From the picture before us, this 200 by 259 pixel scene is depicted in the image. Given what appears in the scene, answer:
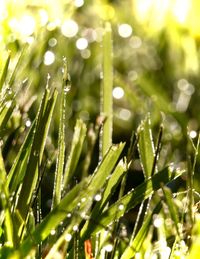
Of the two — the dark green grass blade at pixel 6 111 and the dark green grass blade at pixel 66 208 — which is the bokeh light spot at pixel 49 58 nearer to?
the dark green grass blade at pixel 6 111

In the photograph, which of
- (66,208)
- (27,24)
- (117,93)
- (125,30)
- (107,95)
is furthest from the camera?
(125,30)

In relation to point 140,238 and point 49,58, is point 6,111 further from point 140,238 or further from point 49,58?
point 49,58

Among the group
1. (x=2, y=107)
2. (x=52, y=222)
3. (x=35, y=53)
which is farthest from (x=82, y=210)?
(x=35, y=53)

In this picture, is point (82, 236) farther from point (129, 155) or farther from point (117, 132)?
point (117, 132)

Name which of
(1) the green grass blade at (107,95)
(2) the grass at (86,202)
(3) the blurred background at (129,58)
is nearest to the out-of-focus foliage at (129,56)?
(3) the blurred background at (129,58)

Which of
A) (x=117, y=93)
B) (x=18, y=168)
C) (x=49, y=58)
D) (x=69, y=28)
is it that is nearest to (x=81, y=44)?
(x=69, y=28)

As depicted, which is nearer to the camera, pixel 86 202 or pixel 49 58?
pixel 86 202

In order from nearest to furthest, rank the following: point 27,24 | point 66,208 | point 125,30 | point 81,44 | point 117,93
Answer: point 66,208, point 27,24, point 117,93, point 81,44, point 125,30

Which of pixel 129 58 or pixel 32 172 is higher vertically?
pixel 32 172
